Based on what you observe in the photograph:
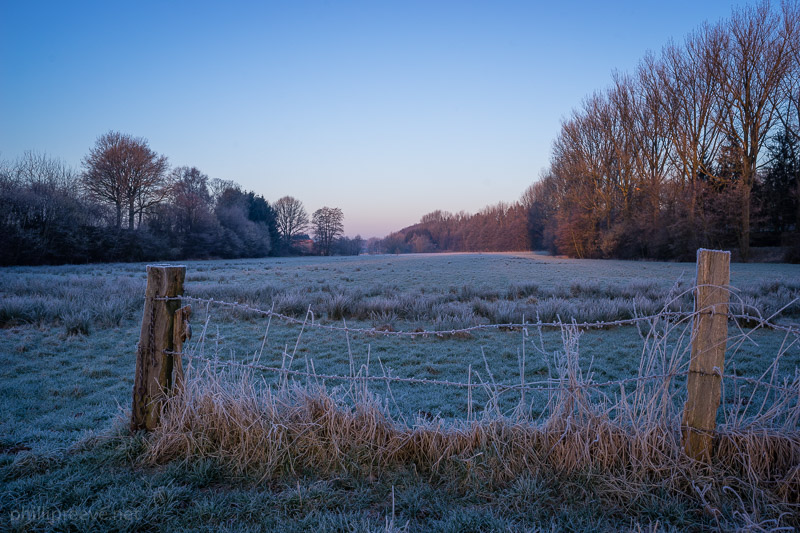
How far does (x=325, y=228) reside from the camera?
2970 inches

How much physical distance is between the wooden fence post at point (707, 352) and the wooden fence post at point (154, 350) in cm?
388

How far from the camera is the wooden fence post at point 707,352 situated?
261 centimetres

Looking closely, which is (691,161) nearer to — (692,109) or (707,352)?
(692,109)

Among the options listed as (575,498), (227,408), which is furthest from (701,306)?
(227,408)

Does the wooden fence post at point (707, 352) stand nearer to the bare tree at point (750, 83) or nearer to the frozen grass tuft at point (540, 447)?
the frozen grass tuft at point (540, 447)

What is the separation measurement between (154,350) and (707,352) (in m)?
4.07

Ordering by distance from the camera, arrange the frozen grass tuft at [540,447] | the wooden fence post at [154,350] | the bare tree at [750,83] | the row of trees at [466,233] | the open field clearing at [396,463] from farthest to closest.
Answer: the row of trees at [466,233], the bare tree at [750,83], the wooden fence post at [154,350], the frozen grass tuft at [540,447], the open field clearing at [396,463]

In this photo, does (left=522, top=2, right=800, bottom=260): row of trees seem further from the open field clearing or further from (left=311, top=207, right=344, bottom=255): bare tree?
(left=311, top=207, right=344, bottom=255): bare tree

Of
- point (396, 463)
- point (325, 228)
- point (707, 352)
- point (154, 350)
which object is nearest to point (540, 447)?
point (396, 463)

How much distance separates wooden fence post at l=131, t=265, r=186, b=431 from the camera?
3201 millimetres

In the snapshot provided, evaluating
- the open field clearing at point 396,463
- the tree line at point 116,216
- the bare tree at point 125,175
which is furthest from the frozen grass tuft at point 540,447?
the bare tree at point 125,175

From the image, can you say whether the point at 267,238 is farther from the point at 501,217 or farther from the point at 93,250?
the point at 501,217

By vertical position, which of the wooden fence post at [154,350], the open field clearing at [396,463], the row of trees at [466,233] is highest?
the row of trees at [466,233]

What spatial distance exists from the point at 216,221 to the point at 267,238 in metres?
11.5
